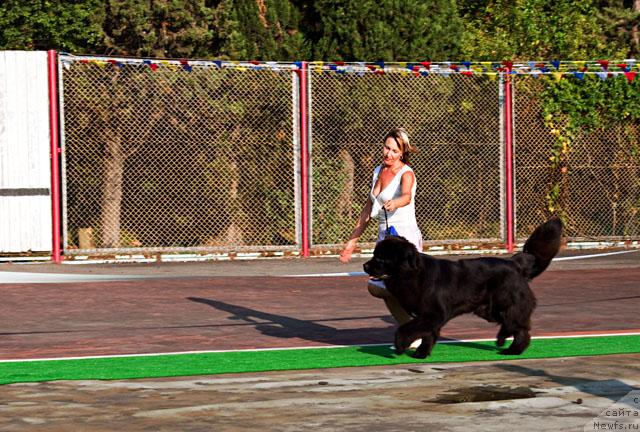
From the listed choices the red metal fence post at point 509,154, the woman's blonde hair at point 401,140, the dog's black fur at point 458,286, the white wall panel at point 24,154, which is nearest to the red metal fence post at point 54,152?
the white wall panel at point 24,154

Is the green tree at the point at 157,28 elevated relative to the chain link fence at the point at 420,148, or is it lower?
elevated

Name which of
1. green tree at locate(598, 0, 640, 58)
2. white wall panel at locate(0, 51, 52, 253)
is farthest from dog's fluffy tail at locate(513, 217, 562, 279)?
green tree at locate(598, 0, 640, 58)

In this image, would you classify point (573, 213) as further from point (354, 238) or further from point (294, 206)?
point (354, 238)

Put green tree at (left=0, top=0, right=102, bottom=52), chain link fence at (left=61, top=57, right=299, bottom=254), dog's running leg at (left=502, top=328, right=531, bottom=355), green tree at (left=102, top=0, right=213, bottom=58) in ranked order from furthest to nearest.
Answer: green tree at (left=102, top=0, right=213, bottom=58), green tree at (left=0, top=0, right=102, bottom=52), chain link fence at (left=61, top=57, right=299, bottom=254), dog's running leg at (left=502, top=328, right=531, bottom=355)

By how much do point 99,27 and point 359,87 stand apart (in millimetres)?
4492

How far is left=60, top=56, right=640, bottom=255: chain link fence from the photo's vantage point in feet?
55.5

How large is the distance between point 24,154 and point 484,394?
33.4 feet

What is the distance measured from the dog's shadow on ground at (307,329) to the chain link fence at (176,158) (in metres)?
4.69

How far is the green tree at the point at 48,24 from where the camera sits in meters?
19.2

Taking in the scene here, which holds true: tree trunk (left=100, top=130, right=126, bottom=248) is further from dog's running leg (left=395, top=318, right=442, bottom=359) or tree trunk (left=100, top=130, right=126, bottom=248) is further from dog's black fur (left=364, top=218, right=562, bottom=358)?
dog's running leg (left=395, top=318, right=442, bottom=359)

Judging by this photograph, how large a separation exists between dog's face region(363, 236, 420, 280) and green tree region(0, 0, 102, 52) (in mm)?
11467

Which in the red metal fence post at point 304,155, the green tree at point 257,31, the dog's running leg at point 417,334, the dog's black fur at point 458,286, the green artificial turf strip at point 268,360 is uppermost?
the green tree at point 257,31

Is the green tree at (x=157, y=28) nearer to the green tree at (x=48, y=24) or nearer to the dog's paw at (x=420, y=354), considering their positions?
the green tree at (x=48, y=24)

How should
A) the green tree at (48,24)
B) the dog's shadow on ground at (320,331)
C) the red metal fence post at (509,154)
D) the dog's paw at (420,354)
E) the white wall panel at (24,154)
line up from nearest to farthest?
the dog's paw at (420,354)
the dog's shadow on ground at (320,331)
the white wall panel at (24,154)
the red metal fence post at (509,154)
the green tree at (48,24)
